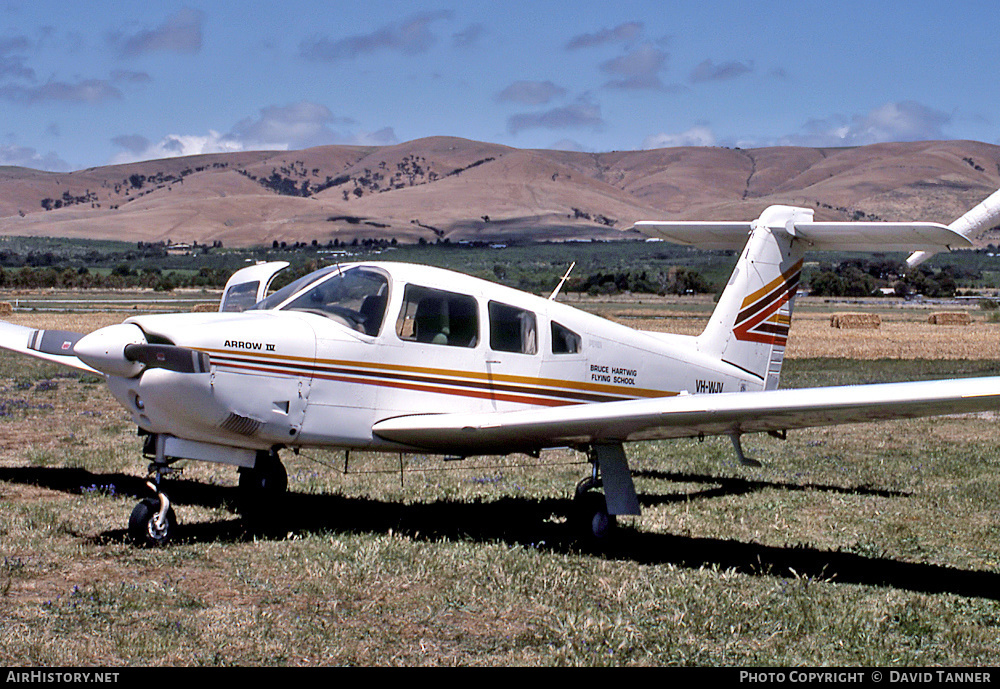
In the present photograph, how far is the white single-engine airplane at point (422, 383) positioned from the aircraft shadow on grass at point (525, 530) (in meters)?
0.44

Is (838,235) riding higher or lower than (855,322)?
higher

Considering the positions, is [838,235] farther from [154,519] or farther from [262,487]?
[154,519]

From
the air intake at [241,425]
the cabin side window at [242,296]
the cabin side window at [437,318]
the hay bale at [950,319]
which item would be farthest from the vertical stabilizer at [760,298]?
the hay bale at [950,319]

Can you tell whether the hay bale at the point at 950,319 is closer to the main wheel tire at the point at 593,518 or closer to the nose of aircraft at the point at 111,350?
the main wheel tire at the point at 593,518

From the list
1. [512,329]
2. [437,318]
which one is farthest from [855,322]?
[437,318]

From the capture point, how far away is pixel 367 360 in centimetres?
858

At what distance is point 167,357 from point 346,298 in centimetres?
172

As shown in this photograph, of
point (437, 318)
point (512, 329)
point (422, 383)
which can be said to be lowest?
point (422, 383)

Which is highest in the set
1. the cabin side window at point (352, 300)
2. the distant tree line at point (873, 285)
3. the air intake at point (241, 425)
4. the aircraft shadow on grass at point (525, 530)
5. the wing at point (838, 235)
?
the distant tree line at point (873, 285)

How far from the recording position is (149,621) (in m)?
6.41

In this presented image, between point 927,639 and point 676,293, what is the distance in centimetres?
8603

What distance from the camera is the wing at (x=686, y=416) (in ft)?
22.6

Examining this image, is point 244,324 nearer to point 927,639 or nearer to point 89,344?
point 89,344

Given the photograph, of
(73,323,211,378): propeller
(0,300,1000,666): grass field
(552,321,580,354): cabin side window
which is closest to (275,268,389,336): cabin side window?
(73,323,211,378): propeller
